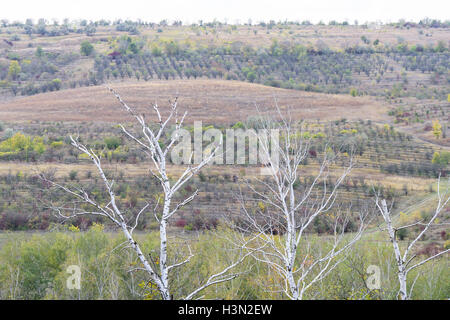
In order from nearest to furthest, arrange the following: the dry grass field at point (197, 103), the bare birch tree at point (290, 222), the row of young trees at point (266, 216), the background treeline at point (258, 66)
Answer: the row of young trees at point (266, 216)
the bare birch tree at point (290, 222)
the dry grass field at point (197, 103)
the background treeline at point (258, 66)

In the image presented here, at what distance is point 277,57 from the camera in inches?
2611

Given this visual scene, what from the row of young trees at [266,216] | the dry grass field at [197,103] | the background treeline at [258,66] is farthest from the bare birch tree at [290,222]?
the background treeline at [258,66]

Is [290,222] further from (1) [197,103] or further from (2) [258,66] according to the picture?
(2) [258,66]

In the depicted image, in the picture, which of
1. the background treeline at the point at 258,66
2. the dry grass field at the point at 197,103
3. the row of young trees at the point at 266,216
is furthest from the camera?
the background treeline at the point at 258,66

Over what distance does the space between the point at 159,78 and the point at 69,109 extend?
45.6 feet

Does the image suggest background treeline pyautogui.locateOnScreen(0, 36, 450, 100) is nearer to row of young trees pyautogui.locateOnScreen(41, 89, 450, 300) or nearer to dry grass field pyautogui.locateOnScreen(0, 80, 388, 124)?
dry grass field pyautogui.locateOnScreen(0, 80, 388, 124)

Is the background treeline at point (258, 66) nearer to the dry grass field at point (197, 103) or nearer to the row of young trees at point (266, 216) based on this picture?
the dry grass field at point (197, 103)

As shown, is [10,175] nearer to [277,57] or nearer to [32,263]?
[32,263]

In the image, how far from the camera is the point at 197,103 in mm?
49031

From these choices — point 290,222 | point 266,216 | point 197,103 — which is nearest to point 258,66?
point 197,103

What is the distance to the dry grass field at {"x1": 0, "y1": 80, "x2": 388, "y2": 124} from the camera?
4516 centimetres

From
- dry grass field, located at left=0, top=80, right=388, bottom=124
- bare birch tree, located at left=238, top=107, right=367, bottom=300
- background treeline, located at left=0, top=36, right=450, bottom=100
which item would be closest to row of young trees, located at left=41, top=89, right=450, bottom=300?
bare birch tree, located at left=238, top=107, right=367, bottom=300

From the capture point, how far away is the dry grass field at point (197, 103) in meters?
45.2
